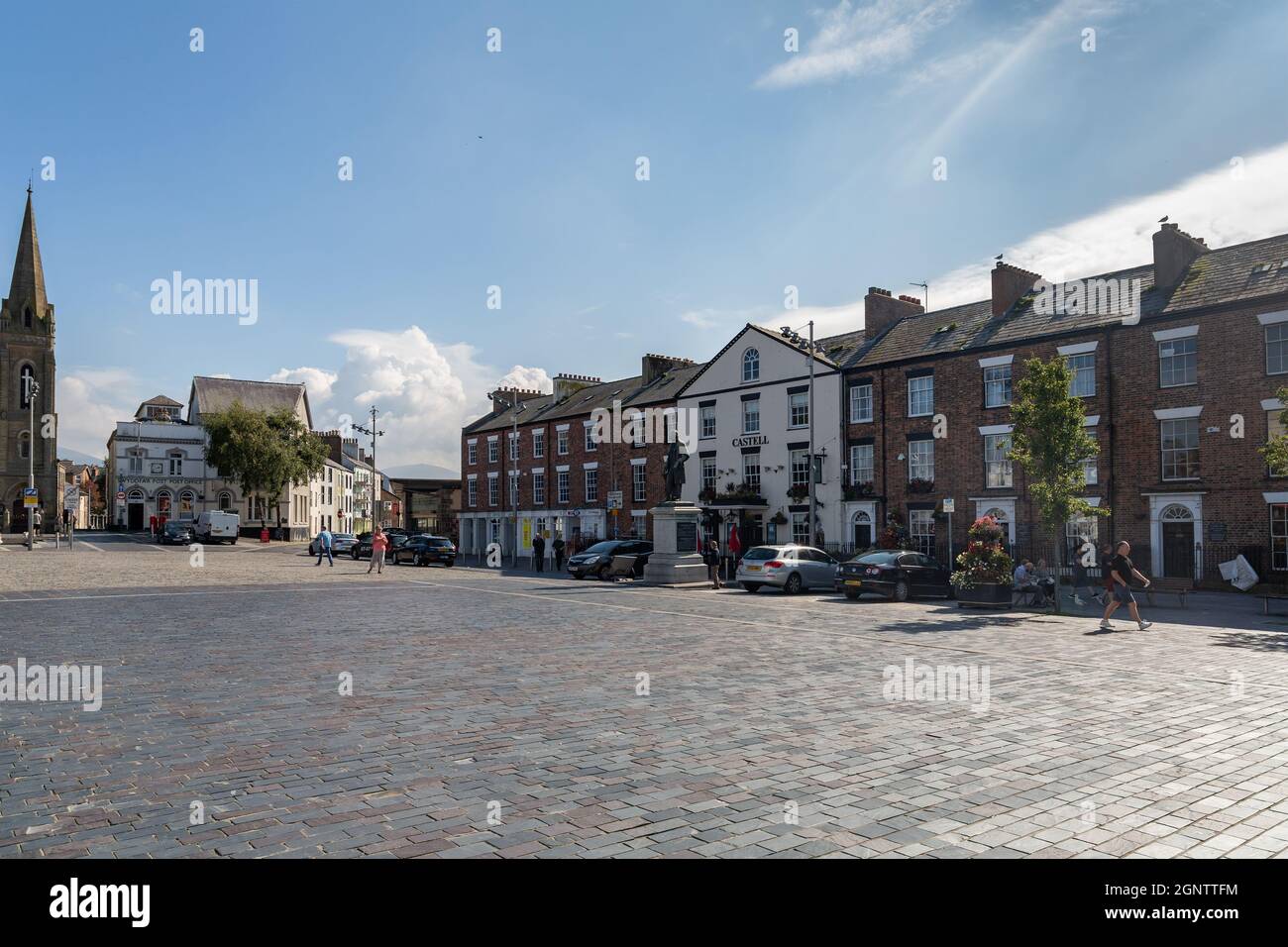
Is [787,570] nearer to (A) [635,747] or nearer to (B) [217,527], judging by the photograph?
(A) [635,747]

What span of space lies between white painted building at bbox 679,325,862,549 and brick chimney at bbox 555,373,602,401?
1376 cm

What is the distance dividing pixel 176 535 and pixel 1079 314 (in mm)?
53522

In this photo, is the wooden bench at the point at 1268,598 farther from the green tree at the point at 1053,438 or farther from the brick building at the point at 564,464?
the brick building at the point at 564,464

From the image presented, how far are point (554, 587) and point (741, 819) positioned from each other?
22.6 m

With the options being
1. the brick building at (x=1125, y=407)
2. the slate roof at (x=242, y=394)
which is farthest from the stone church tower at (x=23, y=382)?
the brick building at (x=1125, y=407)

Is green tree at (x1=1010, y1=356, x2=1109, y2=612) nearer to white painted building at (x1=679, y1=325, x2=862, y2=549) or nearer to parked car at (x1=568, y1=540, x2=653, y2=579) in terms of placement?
white painted building at (x1=679, y1=325, x2=862, y2=549)

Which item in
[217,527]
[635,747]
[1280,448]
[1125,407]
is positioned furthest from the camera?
[217,527]

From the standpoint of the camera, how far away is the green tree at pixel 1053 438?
2061cm

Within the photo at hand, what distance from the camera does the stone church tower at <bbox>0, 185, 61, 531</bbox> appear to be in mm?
71562

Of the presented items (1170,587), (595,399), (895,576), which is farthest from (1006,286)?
(595,399)

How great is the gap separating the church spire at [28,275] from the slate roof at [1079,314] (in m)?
71.7

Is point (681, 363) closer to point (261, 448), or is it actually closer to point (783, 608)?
point (783, 608)

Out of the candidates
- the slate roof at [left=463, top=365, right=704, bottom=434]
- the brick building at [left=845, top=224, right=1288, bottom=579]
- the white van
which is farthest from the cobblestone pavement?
the white van

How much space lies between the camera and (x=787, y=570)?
27.0 metres
